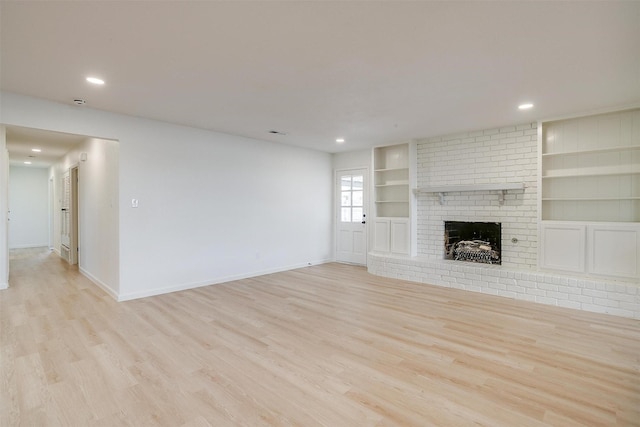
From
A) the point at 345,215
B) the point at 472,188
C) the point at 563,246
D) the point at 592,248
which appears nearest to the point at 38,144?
the point at 345,215

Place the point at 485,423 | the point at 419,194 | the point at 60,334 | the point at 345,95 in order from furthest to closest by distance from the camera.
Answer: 1. the point at 419,194
2. the point at 345,95
3. the point at 60,334
4. the point at 485,423

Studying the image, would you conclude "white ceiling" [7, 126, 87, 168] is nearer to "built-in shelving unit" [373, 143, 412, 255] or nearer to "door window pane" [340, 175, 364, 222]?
"door window pane" [340, 175, 364, 222]

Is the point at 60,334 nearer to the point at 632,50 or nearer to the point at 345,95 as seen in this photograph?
the point at 345,95

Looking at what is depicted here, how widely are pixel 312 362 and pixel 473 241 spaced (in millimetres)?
3862

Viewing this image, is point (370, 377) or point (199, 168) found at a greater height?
point (199, 168)

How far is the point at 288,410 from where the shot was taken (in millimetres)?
1995

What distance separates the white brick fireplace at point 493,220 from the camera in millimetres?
3992

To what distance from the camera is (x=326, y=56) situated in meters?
2.58

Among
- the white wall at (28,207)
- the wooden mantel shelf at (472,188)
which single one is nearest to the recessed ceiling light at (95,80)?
the wooden mantel shelf at (472,188)

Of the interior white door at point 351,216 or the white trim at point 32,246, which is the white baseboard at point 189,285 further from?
the white trim at point 32,246

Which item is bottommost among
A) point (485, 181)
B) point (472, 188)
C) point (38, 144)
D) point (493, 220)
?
point (493, 220)

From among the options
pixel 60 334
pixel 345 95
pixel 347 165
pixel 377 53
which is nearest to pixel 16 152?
pixel 60 334

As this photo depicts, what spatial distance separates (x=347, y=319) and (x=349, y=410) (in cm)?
162

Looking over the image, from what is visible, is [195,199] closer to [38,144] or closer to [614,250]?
[38,144]
